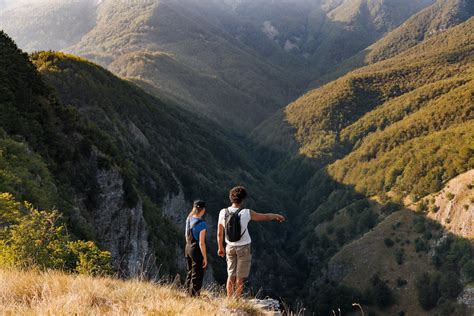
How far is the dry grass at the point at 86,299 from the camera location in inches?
236

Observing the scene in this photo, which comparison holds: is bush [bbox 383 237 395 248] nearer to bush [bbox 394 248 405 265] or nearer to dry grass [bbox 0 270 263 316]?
bush [bbox 394 248 405 265]

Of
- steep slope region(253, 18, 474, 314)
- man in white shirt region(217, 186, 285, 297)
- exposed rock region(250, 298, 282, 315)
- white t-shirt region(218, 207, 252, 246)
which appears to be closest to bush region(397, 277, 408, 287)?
steep slope region(253, 18, 474, 314)

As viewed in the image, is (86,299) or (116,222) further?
(116,222)

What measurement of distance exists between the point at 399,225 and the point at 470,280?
24.3 m

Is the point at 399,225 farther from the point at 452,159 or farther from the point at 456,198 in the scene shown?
the point at 452,159

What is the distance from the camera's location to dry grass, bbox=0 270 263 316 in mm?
5992

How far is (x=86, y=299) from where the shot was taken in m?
6.96

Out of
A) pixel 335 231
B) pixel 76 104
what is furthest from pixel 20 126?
pixel 335 231

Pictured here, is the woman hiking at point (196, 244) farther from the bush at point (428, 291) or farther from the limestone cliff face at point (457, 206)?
the limestone cliff face at point (457, 206)

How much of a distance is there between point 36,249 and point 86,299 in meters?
3.74

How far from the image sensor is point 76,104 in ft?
188

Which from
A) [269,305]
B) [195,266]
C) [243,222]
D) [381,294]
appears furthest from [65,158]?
[381,294]

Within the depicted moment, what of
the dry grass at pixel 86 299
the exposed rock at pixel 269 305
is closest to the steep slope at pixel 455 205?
the exposed rock at pixel 269 305

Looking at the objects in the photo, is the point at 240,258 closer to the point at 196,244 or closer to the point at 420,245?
the point at 196,244
